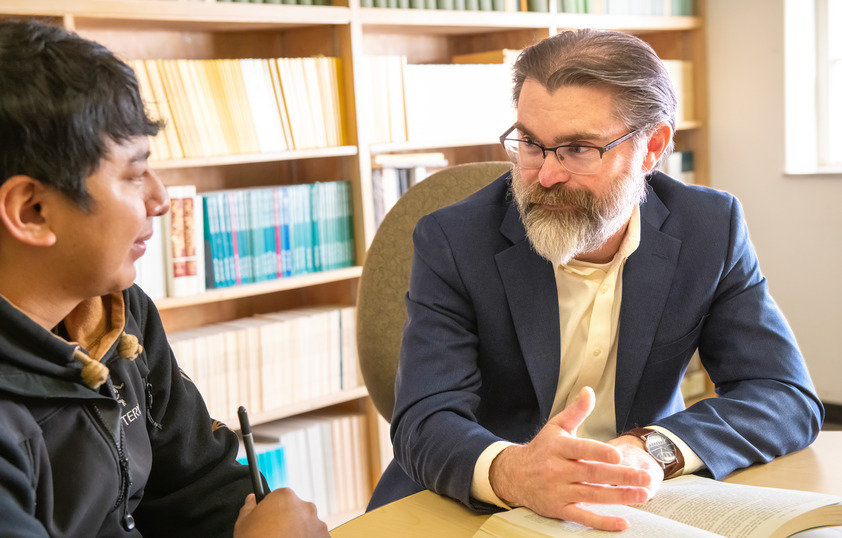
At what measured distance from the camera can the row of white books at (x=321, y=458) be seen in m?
2.74

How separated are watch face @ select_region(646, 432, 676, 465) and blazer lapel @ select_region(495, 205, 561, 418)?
267mm

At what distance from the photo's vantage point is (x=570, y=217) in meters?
1.41

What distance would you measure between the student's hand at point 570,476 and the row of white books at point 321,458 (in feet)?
5.81

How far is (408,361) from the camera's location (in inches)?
53.1

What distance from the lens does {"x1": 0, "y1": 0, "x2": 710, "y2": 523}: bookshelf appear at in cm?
248

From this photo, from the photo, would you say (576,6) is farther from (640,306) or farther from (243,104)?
(640,306)

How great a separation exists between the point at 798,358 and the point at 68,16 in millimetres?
1903

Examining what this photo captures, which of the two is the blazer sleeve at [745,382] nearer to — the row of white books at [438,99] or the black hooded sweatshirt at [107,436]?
Result: the black hooded sweatshirt at [107,436]

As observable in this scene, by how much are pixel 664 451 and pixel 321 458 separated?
1879 millimetres

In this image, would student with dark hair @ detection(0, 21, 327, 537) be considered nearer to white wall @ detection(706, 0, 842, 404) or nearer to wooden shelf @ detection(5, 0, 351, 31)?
wooden shelf @ detection(5, 0, 351, 31)

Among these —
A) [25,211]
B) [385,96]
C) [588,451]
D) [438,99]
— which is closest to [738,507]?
[588,451]

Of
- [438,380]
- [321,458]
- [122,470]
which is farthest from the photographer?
[321,458]

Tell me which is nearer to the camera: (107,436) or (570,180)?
(107,436)

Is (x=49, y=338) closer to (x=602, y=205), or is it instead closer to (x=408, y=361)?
(x=408, y=361)
